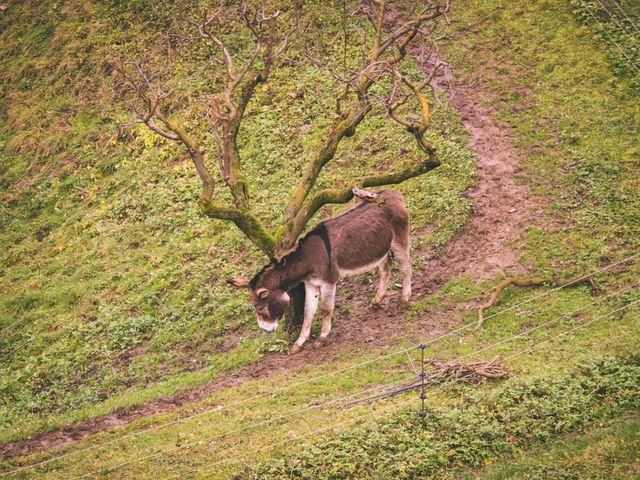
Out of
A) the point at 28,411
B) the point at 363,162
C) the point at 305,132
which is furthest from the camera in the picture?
the point at 305,132

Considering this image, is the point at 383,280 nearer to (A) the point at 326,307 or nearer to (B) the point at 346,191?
(A) the point at 326,307

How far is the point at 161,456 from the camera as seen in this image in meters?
13.6

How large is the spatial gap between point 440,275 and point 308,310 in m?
3.15

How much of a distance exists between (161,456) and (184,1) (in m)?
20.1

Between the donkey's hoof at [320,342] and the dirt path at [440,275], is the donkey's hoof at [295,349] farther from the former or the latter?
the donkey's hoof at [320,342]

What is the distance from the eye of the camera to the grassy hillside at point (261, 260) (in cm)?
1222

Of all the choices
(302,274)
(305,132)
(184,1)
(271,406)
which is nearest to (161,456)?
(271,406)

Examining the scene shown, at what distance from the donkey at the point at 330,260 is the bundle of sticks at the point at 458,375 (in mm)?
2979

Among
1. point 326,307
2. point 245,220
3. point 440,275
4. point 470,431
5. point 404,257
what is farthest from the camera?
point 440,275

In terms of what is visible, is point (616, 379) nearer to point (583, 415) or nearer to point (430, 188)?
point (583, 415)

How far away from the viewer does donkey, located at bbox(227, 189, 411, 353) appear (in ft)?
52.7

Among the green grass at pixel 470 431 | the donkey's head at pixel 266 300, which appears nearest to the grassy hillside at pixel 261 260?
the green grass at pixel 470 431

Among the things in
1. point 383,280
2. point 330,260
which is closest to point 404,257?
point 383,280

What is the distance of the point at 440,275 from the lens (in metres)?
17.7
